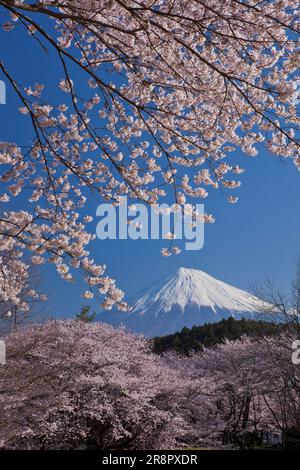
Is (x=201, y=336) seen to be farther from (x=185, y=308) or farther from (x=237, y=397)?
(x=185, y=308)

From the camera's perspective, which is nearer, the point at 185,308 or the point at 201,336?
the point at 201,336

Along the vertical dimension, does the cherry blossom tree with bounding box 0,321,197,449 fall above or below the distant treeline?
below

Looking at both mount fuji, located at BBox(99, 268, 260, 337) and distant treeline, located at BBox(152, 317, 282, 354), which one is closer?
distant treeline, located at BBox(152, 317, 282, 354)

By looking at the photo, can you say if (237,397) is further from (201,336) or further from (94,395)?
(94,395)

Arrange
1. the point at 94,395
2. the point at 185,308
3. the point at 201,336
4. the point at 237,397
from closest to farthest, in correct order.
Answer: the point at 94,395, the point at 237,397, the point at 201,336, the point at 185,308

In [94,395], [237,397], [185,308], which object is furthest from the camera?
[185,308]

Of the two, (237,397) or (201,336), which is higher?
(201,336)

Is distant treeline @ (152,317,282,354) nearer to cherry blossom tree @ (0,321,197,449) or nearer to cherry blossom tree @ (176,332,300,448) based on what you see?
cherry blossom tree @ (176,332,300,448)

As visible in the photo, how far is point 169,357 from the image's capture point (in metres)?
21.9

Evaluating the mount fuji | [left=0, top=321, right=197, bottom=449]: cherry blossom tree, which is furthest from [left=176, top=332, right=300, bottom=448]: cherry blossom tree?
the mount fuji

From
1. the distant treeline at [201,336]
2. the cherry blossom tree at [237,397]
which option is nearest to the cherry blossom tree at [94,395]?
the cherry blossom tree at [237,397]

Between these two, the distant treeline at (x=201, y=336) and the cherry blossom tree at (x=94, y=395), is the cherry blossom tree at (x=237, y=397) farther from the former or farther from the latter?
the distant treeline at (x=201, y=336)

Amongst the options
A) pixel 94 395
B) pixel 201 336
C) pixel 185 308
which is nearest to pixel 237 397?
pixel 201 336

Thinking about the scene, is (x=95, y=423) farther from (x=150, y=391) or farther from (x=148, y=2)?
(x=148, y=2)
